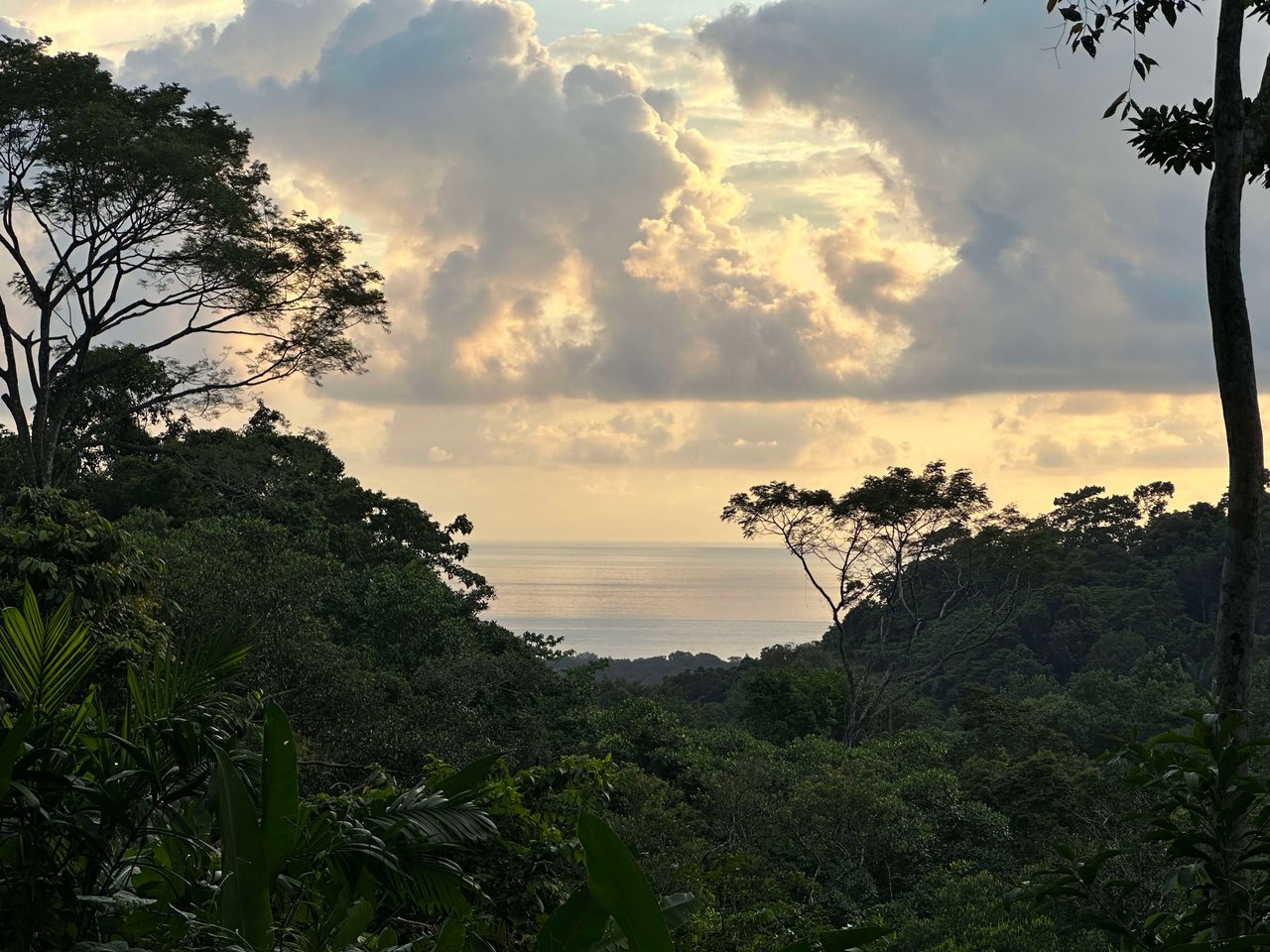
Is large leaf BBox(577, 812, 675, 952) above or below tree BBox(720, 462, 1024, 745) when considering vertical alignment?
below

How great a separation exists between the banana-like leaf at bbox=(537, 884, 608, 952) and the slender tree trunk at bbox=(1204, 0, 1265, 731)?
2582 millimetres

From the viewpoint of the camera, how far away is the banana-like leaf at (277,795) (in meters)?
2.46

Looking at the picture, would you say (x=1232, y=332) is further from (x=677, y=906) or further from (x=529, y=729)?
(x=529, y=729)

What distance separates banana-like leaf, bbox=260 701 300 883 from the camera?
246cm

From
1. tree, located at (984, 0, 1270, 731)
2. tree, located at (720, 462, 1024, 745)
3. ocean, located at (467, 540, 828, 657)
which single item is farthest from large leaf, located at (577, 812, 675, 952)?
ocean, located at (467, 540, 828, 657)

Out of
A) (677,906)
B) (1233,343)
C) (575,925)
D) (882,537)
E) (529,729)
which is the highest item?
(882,537)

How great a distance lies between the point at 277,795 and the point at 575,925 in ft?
2.63

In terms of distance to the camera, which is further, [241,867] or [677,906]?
[677,906]

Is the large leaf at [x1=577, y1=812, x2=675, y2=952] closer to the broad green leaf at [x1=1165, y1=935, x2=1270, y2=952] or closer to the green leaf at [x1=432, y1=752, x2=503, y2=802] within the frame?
the broad green leaf at [x1=1165, y1=935, x2=1270, y2=952]

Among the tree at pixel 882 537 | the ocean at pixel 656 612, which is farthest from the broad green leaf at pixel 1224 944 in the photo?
the ocean at pixel 656 612

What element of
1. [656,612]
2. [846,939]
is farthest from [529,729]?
[656,612]

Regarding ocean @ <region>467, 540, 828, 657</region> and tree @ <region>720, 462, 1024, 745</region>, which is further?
ocean @ <region>467, 540, 828, 657</region>

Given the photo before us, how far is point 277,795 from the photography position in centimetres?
247

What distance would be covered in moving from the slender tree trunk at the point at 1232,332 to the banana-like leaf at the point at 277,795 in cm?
Answer: 291
